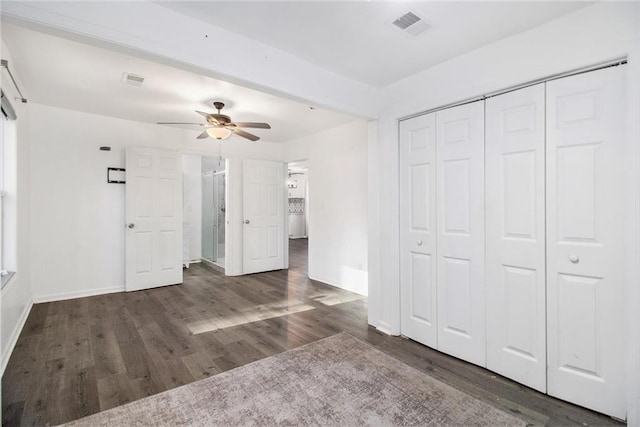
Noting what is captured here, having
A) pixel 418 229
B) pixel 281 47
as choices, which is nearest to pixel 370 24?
pixel 281 47

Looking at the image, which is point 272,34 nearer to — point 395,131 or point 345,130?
point 395,131

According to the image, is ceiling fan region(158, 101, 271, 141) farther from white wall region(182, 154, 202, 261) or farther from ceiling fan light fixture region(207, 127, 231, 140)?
white wall region(182, 154, 202, 261)

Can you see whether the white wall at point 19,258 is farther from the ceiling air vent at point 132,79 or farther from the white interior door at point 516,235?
the white interior door at point 516,235

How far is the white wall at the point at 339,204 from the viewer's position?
439cm

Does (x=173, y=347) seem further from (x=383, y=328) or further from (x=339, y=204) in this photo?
(x=339, y=204)

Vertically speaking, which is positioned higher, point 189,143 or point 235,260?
point 189,143

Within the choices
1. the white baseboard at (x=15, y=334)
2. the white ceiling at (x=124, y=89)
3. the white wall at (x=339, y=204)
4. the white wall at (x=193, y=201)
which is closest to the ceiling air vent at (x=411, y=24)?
the white ceiling at (x=124, y=89)

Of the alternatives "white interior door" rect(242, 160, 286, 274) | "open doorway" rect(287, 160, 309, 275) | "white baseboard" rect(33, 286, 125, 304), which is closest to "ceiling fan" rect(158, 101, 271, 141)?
"white interior door" rect(242, 160, 286, 274)

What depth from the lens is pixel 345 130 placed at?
461cm

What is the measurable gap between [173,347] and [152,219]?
253 centimetres

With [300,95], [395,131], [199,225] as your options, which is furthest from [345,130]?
[199,225]

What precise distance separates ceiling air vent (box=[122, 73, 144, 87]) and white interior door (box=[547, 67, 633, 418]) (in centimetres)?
342

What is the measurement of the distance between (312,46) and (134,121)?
3429 mm

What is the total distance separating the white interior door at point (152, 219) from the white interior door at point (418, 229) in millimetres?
3602
